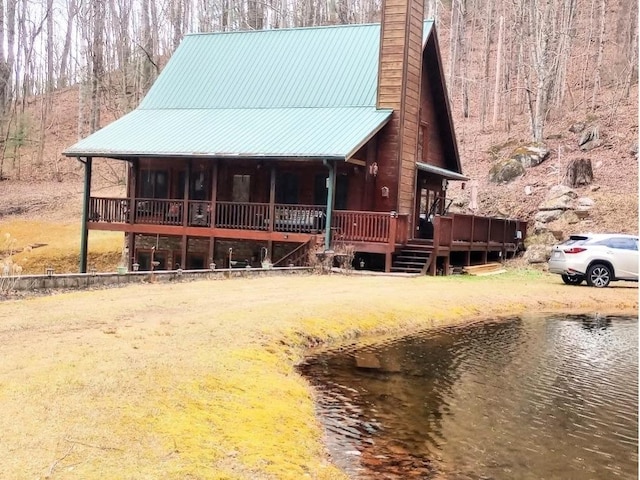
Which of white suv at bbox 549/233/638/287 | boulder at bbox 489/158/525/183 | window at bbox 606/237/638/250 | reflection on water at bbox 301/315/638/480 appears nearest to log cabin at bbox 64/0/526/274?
white suv at bbox 549/233/638/287

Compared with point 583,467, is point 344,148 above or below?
above

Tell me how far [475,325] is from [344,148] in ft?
30.5

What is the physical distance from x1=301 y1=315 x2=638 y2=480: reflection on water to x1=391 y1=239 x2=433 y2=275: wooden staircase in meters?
9.18

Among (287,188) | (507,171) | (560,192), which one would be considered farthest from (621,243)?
(507,171)

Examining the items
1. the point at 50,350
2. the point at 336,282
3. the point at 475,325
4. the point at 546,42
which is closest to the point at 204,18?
the point at 546,42

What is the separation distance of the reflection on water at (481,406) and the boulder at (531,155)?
2243 centimetres

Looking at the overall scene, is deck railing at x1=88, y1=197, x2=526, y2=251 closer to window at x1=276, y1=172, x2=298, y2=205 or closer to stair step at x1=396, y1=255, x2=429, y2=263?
stair step at x1=396, y1=255, x2=429, y2=263

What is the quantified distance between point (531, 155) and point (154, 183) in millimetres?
18604

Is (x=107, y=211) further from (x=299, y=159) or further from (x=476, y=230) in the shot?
(x=476, y=230)

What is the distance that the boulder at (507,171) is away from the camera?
1275 inches

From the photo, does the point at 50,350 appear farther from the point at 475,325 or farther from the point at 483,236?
the point at 483,236

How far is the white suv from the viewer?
62.7ft

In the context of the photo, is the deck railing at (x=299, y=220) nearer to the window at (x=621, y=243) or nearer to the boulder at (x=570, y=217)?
the boulder at (x=570, y=217)

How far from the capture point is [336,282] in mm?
17094
